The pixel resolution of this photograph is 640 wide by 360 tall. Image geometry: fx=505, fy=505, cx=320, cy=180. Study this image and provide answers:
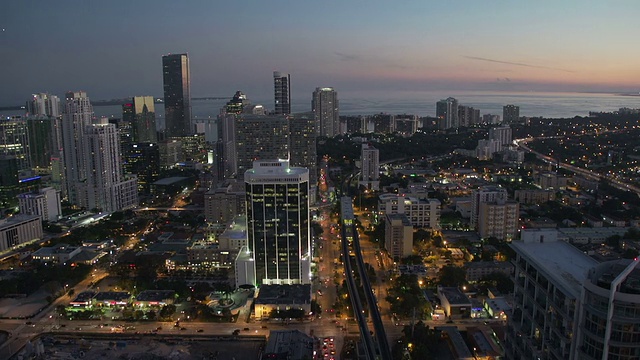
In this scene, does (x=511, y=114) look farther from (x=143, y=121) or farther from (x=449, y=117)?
(x=143, y=121)

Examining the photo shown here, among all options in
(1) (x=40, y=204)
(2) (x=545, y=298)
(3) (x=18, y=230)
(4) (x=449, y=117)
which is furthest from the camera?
(4) (x=449, y=117)

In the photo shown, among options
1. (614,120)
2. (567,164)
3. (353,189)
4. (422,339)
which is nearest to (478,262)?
(422,339)

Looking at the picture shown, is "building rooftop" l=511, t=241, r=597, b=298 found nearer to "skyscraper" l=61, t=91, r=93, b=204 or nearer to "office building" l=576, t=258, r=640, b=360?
"office building" l=576, t=258, r=640, b=360

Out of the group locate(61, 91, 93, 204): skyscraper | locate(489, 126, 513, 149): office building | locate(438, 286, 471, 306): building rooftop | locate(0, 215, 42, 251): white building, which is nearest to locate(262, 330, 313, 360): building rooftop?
locate(438, 286, 471, 306): building rooftop

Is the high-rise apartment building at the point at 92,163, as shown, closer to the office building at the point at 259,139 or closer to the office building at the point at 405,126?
the office building at the point at 259,139

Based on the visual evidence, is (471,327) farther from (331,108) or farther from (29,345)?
(331,108)

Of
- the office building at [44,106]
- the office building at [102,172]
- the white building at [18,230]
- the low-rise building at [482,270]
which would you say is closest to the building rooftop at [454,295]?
the low-rise building at [482,270]

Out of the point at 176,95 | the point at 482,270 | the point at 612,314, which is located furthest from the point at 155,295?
the point at 176,95
